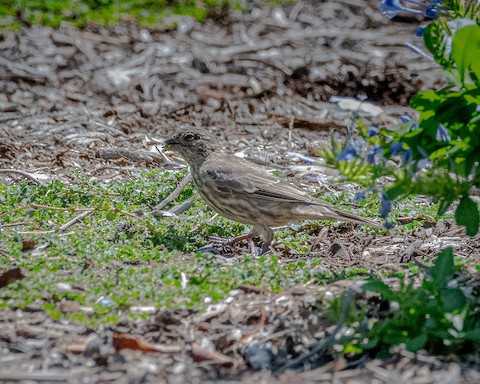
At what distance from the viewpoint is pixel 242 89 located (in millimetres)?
11336

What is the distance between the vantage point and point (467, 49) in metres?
4.92

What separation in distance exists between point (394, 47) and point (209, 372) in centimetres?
921

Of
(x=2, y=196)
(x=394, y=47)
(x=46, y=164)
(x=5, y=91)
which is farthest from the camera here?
(x=394, y=47)

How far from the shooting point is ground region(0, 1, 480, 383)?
15.8ft

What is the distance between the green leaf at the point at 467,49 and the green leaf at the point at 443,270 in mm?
1002

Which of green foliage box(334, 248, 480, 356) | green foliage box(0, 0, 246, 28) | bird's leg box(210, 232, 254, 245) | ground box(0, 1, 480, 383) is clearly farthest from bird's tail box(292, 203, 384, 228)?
green foliage box(0, 0, 246, 28)

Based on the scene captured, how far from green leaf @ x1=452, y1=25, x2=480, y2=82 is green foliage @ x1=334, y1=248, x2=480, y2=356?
45.7 inches

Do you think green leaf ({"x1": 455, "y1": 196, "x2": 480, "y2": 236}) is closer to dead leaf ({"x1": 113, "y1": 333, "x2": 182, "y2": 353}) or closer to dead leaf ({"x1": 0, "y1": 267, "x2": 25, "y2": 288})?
dead leaf ({"x1": 113, "y1": 333, "x2": 182, "y2": 353})

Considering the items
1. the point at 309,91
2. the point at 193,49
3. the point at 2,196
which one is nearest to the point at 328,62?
the point at 309,91

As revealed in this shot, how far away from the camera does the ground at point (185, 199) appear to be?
4828 mm

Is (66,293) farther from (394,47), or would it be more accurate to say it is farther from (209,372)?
(394,47)

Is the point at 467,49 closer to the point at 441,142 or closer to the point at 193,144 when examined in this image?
the point at 441,142

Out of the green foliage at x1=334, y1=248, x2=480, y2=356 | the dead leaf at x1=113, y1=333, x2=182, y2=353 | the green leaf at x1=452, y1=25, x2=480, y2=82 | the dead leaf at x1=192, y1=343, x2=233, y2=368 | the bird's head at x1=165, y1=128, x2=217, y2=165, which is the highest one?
the green leaf at x1=452, y1=25, x2=480, y2=82

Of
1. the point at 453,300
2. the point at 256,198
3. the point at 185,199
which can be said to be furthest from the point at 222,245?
the point at 453,300
